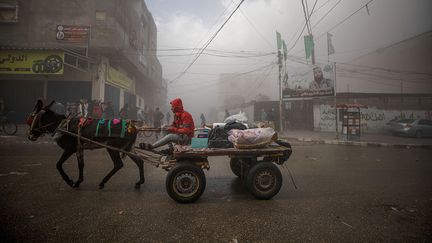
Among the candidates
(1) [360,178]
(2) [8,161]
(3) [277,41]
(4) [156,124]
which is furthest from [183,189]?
(3) [277,41]

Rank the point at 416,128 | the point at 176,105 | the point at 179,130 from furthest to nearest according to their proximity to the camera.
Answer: the point at 416,128
the point at 176,105
the point at 179,130

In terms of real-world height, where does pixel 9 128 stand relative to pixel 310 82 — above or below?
below

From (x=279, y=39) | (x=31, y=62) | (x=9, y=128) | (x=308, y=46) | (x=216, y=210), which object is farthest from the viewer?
(x=279, y=39)

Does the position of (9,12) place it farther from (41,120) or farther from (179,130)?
(179,130)

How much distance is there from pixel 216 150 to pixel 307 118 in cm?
2432

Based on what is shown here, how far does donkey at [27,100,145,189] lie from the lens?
435 centimetres

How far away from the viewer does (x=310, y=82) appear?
876 inches

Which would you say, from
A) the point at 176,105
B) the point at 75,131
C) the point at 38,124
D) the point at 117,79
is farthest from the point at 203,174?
the point at 117,79

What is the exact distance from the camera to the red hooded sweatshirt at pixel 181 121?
4.53 metres

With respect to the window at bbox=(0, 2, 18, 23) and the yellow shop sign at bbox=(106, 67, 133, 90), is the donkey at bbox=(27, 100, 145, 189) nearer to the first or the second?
the yellow shop sign at bbox=(106, 67, 133, 90)

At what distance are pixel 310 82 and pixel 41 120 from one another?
22525 millimetres

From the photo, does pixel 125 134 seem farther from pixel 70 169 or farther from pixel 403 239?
pixel 403 239

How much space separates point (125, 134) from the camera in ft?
14.8

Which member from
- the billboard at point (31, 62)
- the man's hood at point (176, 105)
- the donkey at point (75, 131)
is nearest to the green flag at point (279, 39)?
the billboard at point (31, 62)
